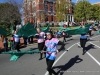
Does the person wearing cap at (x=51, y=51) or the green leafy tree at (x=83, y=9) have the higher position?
the green leafy tree at (x=83, y=9)

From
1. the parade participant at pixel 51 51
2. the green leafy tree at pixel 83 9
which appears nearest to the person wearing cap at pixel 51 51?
the parade participant at pixel 51 51

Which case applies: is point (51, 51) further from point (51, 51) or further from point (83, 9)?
point (83, 9)

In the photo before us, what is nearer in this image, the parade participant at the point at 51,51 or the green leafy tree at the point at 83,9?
the parade participant at the point at 51,51

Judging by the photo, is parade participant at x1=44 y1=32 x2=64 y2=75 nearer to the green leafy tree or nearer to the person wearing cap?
the person wearing cap

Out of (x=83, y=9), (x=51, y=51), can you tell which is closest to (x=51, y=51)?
(x=51, y=51)

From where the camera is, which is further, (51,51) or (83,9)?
(83,9)

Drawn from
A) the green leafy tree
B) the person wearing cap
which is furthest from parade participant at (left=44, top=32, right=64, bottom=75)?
the green leafy tree

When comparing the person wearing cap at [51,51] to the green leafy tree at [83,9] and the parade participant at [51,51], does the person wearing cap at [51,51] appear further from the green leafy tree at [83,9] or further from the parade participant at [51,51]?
the green leafy tree at [83,9]

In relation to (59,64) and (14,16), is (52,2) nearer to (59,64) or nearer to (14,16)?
(14,16)

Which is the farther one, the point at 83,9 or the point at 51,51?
the point at 83,9

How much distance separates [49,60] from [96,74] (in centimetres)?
221

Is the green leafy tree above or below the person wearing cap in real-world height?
above

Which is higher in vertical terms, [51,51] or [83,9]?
[83,9]

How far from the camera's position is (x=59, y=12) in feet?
179
